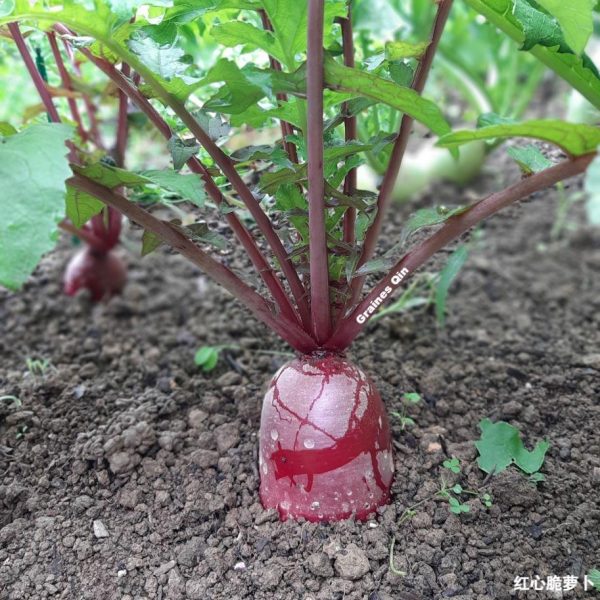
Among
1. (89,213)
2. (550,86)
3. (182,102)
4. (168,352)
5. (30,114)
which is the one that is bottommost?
(550,86)

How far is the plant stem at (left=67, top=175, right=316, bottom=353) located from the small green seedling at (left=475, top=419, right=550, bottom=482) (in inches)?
13.7

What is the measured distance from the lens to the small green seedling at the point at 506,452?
1195mm

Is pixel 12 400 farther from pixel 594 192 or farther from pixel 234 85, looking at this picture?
pixel 594 192

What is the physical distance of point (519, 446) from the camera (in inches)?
48.1

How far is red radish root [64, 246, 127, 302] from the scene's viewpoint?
76.4 inches

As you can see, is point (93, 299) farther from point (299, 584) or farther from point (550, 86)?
point (550, 86)

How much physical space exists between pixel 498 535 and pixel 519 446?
18 cm

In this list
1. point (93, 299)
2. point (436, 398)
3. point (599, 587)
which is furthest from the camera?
point (93, 299)

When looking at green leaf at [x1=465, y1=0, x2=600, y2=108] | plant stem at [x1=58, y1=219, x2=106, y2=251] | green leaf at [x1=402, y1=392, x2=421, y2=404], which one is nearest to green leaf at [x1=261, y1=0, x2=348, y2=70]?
green leaf at [x1=465, y1=0, x2=600, y2=108]

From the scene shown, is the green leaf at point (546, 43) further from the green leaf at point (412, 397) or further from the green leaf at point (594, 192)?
the green leaf at point (412, 397)

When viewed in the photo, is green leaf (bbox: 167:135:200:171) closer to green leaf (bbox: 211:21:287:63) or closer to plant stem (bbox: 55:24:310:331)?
plant stem (bbox: 55:24:310:331)

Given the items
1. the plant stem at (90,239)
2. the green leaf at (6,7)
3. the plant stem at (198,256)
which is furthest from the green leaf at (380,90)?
the plant stem at (90,239)

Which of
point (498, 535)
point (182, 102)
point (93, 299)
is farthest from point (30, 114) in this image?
point (498, 535)

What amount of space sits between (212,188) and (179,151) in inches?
5.0
